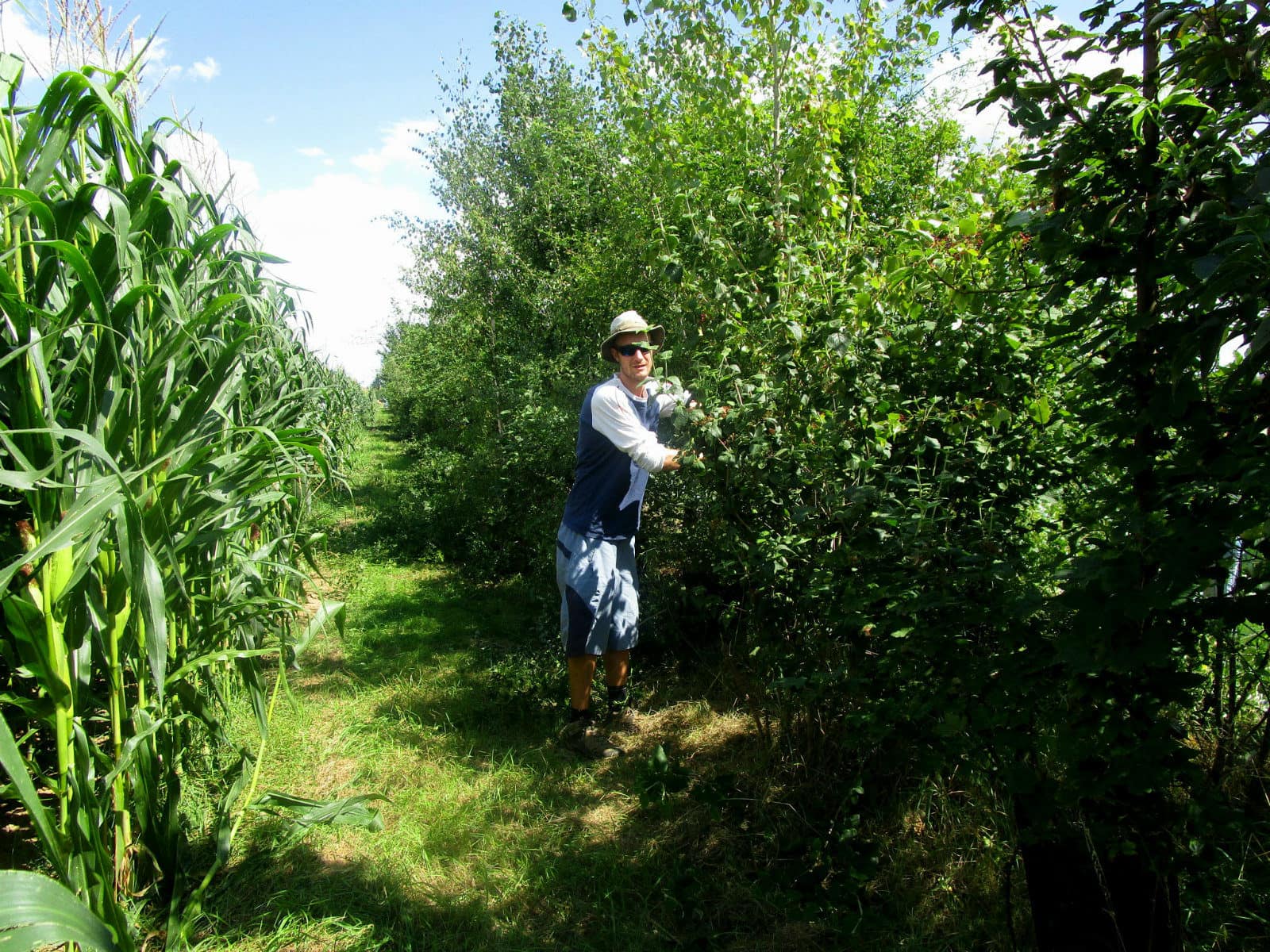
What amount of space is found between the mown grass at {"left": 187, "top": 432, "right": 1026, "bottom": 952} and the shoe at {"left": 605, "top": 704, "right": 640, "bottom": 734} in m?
0.09

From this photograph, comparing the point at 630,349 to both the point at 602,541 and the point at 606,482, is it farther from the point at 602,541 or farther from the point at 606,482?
the point at 602,541

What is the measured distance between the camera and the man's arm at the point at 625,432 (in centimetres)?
346

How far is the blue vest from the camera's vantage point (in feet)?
12.6

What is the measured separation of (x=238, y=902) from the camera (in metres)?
2.68

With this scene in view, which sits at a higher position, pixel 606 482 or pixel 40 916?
pixel 606 482

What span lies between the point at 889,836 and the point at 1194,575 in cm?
166

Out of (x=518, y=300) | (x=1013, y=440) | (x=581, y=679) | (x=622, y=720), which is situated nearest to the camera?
(x=1013, y=440)

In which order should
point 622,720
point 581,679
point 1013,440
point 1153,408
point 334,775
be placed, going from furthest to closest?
point 622,720 < point 581,679 < point 334,775 < point 1013,440 < point 1153,408

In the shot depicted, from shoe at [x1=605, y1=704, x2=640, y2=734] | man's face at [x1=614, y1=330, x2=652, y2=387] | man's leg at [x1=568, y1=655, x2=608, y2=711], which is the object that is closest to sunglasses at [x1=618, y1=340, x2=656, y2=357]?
man's face at [x1=614, y1=330, x2=652, y2=387]

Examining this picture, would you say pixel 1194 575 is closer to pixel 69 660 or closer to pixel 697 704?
pixel 69 660

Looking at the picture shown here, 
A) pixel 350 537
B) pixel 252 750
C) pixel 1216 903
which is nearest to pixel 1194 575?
pixel 1216 903

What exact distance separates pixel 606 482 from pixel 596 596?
56cm

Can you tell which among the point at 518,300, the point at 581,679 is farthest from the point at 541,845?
the point at 518,300

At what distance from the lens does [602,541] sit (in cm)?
389
